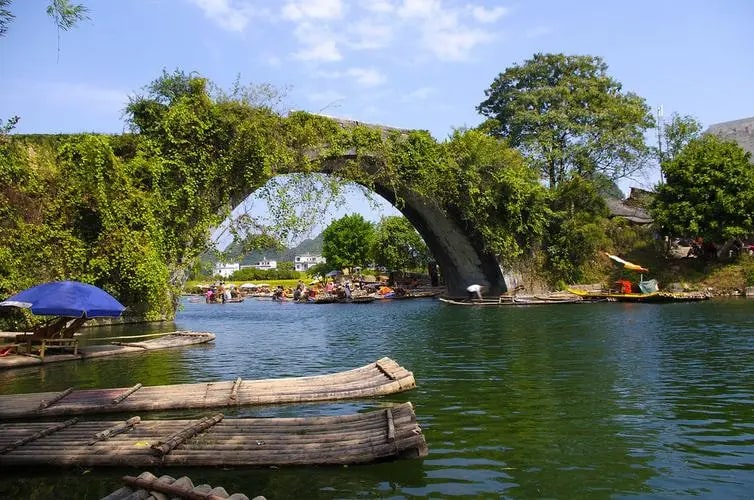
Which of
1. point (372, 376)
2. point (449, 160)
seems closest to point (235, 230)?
point (449, 160)

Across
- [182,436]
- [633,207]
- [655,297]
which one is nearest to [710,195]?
[655,297]

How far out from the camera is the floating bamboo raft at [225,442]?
6.84 meters

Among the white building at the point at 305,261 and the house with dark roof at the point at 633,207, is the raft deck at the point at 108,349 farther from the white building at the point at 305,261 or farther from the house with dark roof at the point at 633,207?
the white building at the point at 305,261

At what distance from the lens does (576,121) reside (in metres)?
41.3

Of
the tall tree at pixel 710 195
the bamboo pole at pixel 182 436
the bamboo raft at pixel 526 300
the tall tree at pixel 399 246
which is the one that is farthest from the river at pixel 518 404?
the tall tree at pixel 399 246

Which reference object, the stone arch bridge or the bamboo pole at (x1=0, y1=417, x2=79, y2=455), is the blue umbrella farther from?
the stone arch bridge

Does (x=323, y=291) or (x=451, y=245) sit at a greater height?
(x=451, y=245)

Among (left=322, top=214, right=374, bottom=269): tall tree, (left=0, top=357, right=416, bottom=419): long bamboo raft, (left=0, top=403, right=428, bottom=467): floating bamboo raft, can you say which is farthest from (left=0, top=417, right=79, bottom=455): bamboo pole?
(left=322, top=214, right=374, bottom=269): tall tree

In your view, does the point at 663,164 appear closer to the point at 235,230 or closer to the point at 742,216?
the point at 742,216

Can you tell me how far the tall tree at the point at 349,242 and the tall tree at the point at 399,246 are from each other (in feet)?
26.5

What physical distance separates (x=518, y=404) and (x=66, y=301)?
33.7 feet

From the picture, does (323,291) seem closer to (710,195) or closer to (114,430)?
(710,195)

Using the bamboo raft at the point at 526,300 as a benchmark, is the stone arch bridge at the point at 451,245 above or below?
above

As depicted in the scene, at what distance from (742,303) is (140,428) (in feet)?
94.2
